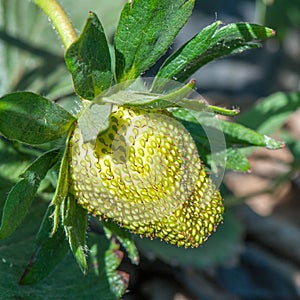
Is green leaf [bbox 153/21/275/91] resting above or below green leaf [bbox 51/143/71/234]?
above

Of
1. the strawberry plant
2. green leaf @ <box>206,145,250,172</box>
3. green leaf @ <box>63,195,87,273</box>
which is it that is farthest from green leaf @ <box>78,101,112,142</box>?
green leaf @ <box>206,145,250,172</box>

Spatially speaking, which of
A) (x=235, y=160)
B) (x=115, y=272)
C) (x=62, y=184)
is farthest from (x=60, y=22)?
(x=115, y=272)

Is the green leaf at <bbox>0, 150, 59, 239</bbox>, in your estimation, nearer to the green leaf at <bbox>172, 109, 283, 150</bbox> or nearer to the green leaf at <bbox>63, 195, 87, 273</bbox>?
the green leaf at <bbox>63, 195, 87, 273</bbox>

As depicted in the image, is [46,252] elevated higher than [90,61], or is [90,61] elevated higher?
[90,61]

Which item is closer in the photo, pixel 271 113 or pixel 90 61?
pixel 90 61

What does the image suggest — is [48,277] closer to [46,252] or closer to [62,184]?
[46,252]
